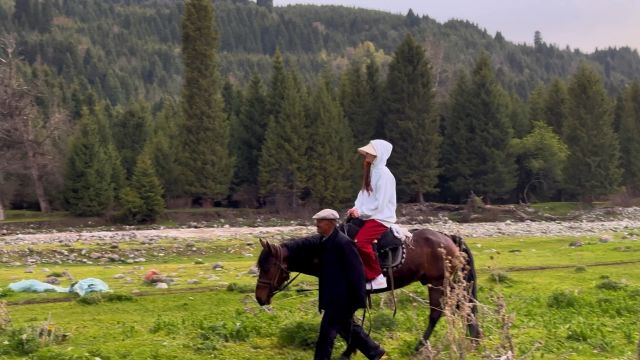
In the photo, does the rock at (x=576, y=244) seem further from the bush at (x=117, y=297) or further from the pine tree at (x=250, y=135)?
the pine tree at (x=250, y=135)

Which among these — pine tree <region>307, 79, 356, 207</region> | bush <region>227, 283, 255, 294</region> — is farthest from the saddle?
pine tree <region>307, 79, 356, 207</region>

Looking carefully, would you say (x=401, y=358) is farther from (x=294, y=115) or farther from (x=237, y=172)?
(x=237, y=172)

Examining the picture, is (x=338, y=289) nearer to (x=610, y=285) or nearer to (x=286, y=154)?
(x=610, y=285)

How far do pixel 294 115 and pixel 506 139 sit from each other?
17.8 meters

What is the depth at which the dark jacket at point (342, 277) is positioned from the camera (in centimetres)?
915

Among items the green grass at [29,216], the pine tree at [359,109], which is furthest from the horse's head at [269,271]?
the pine tree at [359,109]

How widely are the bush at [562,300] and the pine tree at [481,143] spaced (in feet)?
156

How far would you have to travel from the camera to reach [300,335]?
10.5 m

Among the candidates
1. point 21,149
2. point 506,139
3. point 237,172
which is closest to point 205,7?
point 237,172

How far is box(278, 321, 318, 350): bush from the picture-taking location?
1041 centimetres

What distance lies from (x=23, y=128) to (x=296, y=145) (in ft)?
65.9

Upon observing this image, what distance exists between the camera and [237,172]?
63094mm

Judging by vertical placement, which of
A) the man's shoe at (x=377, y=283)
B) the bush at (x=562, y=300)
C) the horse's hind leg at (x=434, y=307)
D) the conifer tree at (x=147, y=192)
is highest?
the man's shoe at (x=377, y=283)

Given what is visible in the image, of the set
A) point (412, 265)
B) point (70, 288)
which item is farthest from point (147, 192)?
point (412, 265)
